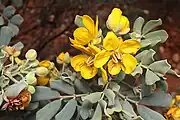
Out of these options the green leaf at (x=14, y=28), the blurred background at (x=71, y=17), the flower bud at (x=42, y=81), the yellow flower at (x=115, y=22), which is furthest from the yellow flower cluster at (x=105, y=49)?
the blurred background at (x=71, y=17)

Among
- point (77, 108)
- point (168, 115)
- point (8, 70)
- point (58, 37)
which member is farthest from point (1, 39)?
point (58, 37)

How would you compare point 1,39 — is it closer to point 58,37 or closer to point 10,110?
point 10,110

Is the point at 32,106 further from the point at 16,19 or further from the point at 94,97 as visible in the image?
the point at 16,19

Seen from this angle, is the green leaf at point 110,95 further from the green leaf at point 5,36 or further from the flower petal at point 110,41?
the green leaf at point 5,36

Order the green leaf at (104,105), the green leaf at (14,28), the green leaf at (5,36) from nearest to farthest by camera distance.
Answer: the green leaf at (104,105), the green leaf at (5,36), the green leaf at (14,28)

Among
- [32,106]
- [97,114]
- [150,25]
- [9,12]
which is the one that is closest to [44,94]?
[32,106]

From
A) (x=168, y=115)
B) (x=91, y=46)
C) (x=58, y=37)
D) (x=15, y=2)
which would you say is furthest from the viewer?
(x=58, y=37)
